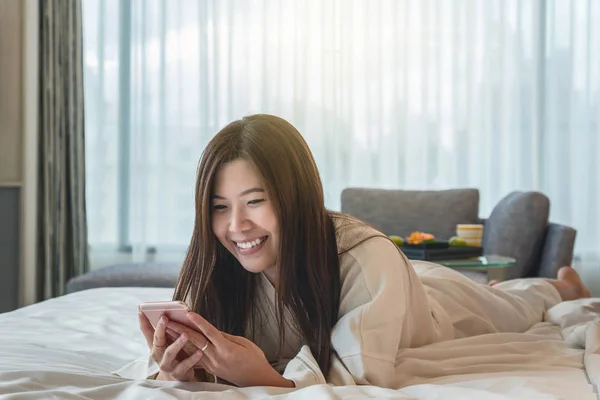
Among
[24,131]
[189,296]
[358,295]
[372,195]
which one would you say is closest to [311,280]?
[358,295]

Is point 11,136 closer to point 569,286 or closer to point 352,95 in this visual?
point 352,95

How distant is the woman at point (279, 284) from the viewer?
1.46m

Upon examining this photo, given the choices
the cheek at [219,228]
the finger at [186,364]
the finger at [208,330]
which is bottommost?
the finger at [186,364]

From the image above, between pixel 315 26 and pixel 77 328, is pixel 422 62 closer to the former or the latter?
pixel 315 26

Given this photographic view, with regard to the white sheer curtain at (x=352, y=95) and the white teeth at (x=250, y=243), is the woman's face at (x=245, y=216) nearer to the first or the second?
the white teeth at (x=250, y=243)

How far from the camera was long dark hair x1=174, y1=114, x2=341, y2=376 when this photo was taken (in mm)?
1566

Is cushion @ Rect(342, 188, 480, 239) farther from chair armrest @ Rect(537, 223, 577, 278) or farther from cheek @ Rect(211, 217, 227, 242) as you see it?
cheek @ Rect(211, 217, 227, 242)

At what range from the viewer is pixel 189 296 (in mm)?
1758

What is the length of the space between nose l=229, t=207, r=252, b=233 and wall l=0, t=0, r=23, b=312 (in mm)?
3268

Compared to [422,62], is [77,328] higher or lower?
lower

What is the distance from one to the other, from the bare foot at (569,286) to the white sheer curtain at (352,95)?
2.11m

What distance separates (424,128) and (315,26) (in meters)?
0.98

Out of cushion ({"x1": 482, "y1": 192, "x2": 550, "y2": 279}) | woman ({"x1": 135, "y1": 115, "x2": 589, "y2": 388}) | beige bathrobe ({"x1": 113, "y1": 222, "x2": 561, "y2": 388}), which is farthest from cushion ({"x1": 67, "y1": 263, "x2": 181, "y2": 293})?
woman ({"x1": 135, "y1": 115, "x2": 589, "y2": 388})

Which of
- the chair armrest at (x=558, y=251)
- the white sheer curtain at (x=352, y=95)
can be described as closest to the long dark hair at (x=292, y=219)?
the chair armrest at (x=558, y=251)
